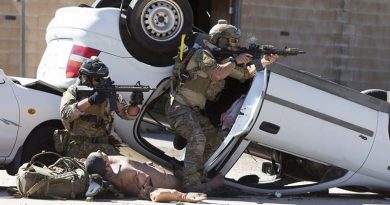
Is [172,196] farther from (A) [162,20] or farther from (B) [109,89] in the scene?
(A) [162,20]

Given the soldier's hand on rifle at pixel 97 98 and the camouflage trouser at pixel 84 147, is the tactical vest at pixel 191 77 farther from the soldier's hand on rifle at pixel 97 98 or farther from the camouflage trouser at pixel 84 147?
the camouflage trouser at pixel 84 147

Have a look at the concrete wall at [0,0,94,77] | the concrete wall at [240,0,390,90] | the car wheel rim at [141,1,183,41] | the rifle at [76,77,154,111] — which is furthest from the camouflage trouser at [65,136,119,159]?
the concrete wall at [240,0,390,90]

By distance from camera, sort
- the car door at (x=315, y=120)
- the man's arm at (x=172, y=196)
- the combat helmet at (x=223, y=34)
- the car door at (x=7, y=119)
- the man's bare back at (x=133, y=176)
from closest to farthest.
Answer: the man's arm at (x=172, y=196) < the man's bare back at (x=133, y=176) < the car door at (x=315, y=120) < the car door at (x=7, y=119) < the combat helmet at (x=223, y=34)

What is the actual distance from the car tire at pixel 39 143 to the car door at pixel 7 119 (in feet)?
0.53

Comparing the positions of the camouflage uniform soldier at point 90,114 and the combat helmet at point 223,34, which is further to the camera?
the combat helmet at point 223,34

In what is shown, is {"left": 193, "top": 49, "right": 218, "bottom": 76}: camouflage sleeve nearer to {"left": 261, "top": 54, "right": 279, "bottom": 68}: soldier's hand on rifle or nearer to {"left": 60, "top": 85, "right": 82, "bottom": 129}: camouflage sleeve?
{"left": 261, "top": 54, "right": 279, "bottom": 68}: soldier's hand on rifle

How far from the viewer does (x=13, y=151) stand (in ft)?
27.9

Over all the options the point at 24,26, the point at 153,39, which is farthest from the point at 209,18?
the point at 153,39

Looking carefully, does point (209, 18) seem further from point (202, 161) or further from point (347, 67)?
point (202, 161)

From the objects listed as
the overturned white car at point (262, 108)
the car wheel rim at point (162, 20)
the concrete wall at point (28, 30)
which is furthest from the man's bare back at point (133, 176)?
the concrete wall at point (28, 30)

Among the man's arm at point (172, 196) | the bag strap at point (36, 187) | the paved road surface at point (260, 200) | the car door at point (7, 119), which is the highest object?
the car door at point (7, 119)

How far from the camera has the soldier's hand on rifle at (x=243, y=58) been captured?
27.8 ft

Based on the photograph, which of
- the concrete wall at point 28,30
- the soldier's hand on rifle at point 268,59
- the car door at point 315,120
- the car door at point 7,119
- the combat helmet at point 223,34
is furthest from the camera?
the concrete wall at point 28,30

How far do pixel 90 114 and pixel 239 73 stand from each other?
1.47 meters
